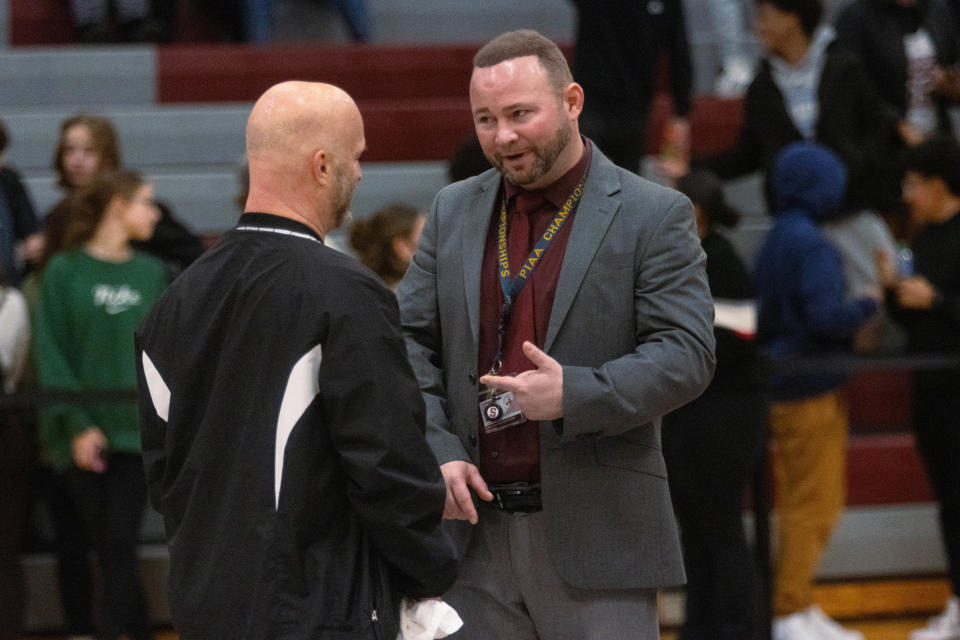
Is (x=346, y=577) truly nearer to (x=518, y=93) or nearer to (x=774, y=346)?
(x=518, y=93)

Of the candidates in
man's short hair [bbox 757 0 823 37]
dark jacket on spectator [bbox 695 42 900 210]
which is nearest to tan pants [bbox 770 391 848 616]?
dark jacket on spectator [bbox 695 42 900 210]

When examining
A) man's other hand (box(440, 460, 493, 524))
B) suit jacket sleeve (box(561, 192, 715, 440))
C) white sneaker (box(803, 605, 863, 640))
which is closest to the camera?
suit jacket sleeve (box(561, 192, 715, 440))

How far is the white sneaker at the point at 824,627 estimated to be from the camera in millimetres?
4805

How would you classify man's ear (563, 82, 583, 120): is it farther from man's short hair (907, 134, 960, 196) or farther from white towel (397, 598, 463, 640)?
man's short hair (907, 134, 960, 196)

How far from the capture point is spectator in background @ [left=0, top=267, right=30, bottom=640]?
14.9 ft

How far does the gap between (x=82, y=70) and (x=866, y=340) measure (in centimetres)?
425

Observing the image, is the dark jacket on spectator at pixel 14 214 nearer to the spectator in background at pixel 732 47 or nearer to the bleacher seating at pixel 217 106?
the bleacher seating at pixel 217 106

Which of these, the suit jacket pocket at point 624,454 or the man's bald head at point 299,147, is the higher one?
the man's bald head at point 299,147

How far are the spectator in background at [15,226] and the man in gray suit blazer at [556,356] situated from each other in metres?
2.75

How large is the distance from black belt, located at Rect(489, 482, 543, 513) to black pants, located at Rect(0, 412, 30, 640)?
7.94 ft

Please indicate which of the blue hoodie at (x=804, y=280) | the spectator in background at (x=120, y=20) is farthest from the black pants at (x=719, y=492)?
the spectator in background at (x=120, y=20)

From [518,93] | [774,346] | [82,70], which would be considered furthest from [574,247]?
[82,70]

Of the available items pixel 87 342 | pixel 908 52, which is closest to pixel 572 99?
pixel 87 342

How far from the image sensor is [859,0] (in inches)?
243
